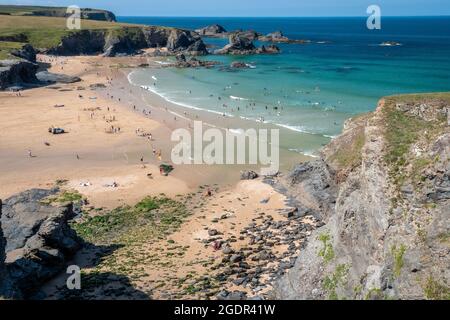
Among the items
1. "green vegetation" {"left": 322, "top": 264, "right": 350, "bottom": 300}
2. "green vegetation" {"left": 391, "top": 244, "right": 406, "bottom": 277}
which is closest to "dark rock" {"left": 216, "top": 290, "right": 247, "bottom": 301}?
"green vegetation" {"left": 322, "top": 264, "right": 350, "bottom": 300}

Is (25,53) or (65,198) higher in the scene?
(25,53)

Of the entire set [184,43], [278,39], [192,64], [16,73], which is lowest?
[16,73]

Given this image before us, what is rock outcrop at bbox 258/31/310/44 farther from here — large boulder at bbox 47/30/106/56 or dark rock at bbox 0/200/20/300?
dark rock at bbox 0/200/20/300

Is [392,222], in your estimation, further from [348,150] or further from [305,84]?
[305,84]

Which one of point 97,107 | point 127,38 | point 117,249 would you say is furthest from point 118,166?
point 127,38

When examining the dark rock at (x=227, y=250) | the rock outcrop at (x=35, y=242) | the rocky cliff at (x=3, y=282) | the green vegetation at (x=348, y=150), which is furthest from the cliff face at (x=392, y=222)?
the rock outcrop at (x=35, y=242)

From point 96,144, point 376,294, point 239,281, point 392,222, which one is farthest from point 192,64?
point 376,294
